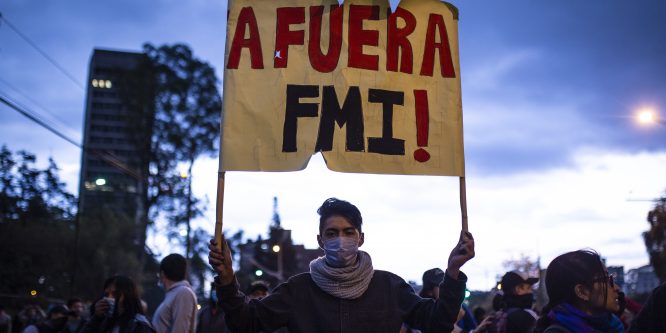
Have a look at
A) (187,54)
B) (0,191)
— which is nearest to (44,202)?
(0,191)

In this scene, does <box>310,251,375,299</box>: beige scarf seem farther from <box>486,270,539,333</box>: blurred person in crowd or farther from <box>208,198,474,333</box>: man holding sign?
<box>486,270,539,333</box>: blurred person in crowd

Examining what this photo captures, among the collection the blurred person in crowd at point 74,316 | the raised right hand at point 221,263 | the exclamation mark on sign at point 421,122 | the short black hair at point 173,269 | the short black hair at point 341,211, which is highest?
the exclamation mark on sign at point 421,122

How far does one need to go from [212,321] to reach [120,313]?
2408 millimetres

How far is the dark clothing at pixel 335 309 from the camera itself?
4117 mm

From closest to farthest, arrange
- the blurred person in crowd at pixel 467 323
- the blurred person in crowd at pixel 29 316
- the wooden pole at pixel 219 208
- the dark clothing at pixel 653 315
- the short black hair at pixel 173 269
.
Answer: the dark clothing at pixel 653 315 < the wooden pole at pixel 219 208 < the short black hair at pixel 173 269 < the blurred person in crowd at pixel 467 323 < the blurred person in crowd at pixel 29 316

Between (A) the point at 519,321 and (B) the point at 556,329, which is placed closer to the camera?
(B) the point at 556,329

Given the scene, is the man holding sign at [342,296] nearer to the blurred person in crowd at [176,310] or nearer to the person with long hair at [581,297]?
the person with long hair at [581,297]

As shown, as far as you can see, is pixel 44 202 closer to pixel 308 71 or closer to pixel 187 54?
pixel 187 54

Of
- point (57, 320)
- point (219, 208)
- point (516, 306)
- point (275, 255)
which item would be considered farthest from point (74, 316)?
point (275, 255)

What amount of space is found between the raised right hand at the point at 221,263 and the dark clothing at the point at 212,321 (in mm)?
4972

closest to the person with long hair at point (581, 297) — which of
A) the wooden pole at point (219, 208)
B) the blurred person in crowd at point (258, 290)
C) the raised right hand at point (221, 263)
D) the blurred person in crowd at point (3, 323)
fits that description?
the raised right hand at point (221, 263)

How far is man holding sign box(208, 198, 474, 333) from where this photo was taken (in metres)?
4.08

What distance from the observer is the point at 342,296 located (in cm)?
429

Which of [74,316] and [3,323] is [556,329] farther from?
[3,323]
